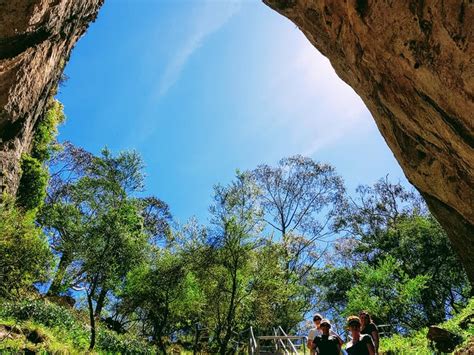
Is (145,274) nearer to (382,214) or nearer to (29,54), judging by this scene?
(29,54)

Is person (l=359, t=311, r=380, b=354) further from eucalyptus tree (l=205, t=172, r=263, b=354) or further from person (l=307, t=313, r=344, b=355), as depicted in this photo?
eucalyptus tree (l=205, t=172, r=263, b=354)

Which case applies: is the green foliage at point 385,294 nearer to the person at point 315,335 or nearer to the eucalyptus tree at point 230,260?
the eucalyptus tree at point 230,260

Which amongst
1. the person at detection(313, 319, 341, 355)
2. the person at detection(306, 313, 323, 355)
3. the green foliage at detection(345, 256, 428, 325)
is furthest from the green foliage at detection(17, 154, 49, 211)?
the green foliage at detection(345, 256, 428, 325)

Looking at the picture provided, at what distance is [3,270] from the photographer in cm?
994

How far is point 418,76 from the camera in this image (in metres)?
7.45

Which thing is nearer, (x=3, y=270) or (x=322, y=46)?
(x=3, y=270)

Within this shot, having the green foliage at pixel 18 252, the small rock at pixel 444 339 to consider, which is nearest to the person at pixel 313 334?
the small rock at pixel 444 339

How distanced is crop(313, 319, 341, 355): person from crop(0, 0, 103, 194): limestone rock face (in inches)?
509

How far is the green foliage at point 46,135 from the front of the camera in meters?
18.7

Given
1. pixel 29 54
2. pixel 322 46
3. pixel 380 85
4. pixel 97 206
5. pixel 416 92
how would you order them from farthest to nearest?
1. pixel 97 206
2. pixel 29 54
3. pixel 322 46
4. pixel 380 85
5. pixel 416 92

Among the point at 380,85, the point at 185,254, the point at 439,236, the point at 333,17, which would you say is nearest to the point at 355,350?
the point at 380,85

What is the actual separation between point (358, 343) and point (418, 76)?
16.9 feet

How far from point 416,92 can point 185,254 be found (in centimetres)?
1314

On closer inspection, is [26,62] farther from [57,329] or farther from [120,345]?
[120,345]
